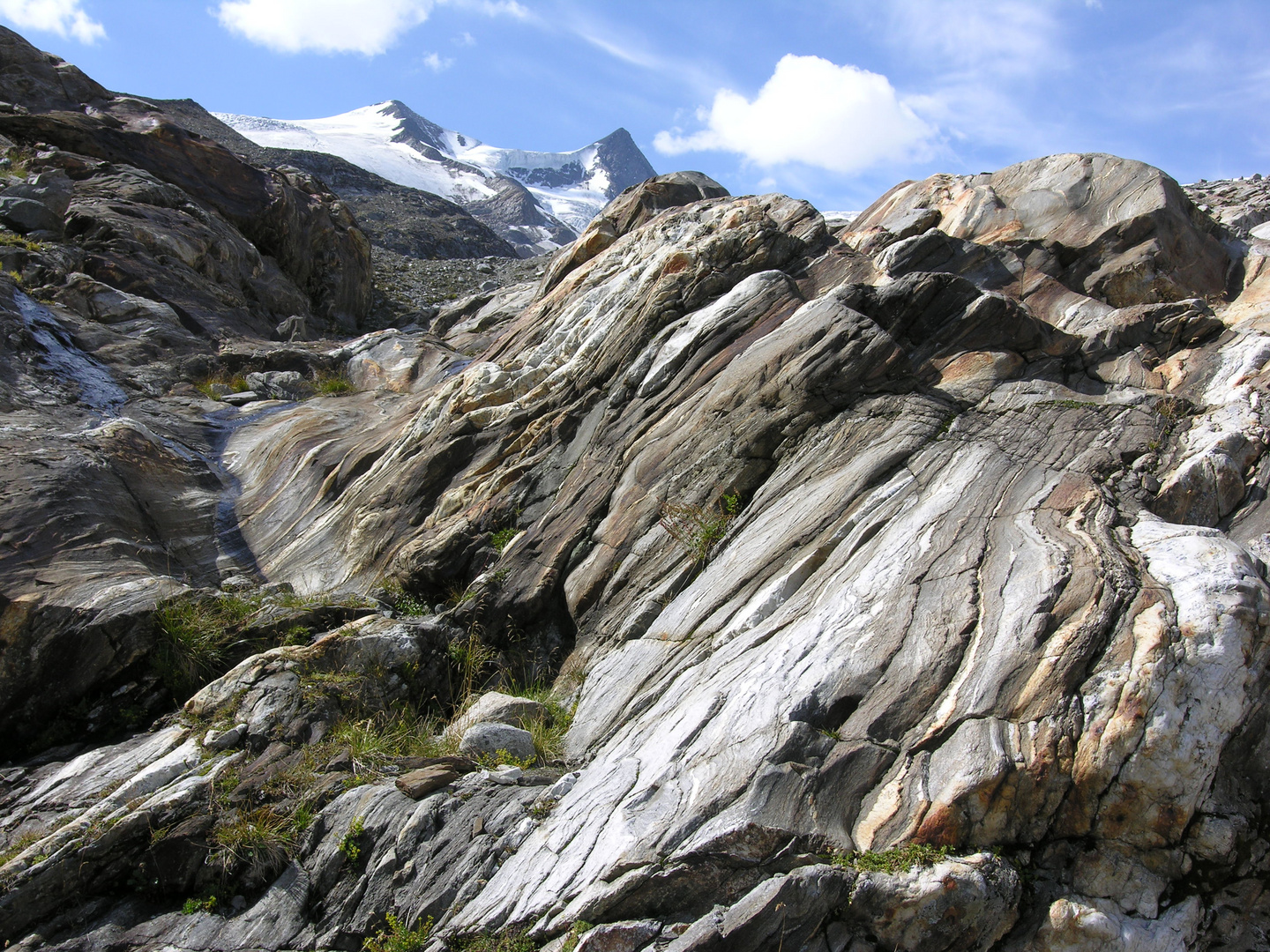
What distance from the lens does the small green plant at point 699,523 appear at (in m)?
8.50

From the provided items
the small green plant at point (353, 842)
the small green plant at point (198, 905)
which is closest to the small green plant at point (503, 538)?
the small green plant at point (353, 842)

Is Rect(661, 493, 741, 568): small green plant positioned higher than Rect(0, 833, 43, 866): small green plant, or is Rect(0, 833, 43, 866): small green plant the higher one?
Rect(661, 493, 741, 568): small green plant

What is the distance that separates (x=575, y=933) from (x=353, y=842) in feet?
7.23

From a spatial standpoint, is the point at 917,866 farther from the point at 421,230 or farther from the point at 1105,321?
the point at 421,230

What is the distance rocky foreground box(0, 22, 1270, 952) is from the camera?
4.76m

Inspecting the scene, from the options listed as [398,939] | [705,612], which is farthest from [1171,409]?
Result: [398,939]

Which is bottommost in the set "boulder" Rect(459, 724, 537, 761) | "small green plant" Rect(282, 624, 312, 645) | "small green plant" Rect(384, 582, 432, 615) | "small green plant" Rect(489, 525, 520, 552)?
"boulder" Rect(459, 724, 537, 761)

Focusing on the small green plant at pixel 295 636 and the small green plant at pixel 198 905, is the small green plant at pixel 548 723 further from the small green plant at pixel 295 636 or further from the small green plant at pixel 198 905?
the small green plant at pixel 198 905

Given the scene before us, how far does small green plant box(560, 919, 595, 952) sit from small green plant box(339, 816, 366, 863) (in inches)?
80.8

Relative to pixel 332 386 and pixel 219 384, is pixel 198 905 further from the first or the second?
pixel 332 386

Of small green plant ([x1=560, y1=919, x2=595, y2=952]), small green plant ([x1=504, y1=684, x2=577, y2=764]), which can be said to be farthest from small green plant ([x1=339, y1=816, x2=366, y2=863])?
small green plant ([x1=560, y1=919, x2=595, y2=952])

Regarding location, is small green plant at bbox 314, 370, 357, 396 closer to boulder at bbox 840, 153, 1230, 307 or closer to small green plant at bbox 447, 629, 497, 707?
small green plant at bbox 447, 629, 497, 707

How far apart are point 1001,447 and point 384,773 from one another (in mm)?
6874

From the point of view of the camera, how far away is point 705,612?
25.0 ft
